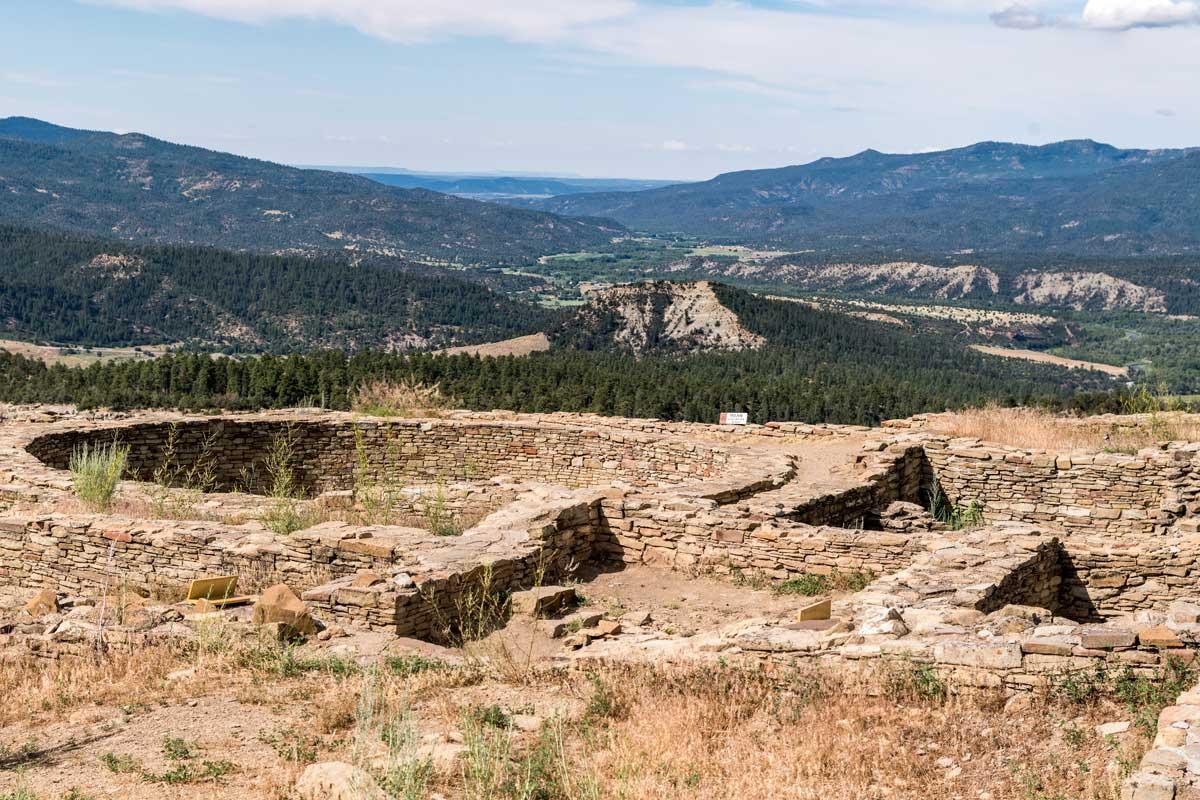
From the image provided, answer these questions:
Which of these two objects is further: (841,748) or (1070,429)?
(1070,429)

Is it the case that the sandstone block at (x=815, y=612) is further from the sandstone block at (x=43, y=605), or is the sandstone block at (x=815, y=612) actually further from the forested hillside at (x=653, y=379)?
the forested hillside at (x=653, y=379)

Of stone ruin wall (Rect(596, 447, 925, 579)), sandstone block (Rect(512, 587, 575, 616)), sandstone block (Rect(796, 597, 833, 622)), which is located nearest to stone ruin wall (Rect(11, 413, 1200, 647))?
stone ruin wall (Rect(596, 447, 925, 579))

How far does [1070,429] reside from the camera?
62.5ft

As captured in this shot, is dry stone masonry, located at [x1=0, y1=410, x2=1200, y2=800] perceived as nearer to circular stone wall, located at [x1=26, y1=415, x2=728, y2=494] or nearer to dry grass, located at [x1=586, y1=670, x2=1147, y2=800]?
circular stone wall, located at [x1=26, y1=415, x2=728, y2=494]

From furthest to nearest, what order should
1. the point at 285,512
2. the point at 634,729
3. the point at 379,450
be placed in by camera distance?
the point at 379,450 → the point at 285,512 → the point at 634,729

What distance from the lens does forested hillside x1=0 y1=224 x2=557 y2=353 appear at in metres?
145

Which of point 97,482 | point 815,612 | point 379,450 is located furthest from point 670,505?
point 379,450

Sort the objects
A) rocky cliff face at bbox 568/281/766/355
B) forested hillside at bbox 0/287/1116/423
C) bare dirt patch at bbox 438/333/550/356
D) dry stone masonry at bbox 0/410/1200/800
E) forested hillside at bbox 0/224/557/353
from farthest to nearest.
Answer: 1. forested hillside at bbox 0/224/557/353
2. rocky cliff face at bbox 568/281/766/355
3. bare dirt patch at bbox 438/333/550/356
4. forested hillside at bbox 0/287/1116/423
5. dry stone masonry at bbox 0/410/1200/800

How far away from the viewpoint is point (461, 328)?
508 feet

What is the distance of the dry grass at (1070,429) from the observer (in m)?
18.0

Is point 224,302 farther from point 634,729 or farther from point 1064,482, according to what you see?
point 634,729

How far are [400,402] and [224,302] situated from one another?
468 ft

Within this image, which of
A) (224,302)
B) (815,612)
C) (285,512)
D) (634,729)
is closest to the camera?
(634,729)

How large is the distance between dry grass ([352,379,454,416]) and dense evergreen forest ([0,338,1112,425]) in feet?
2.79
